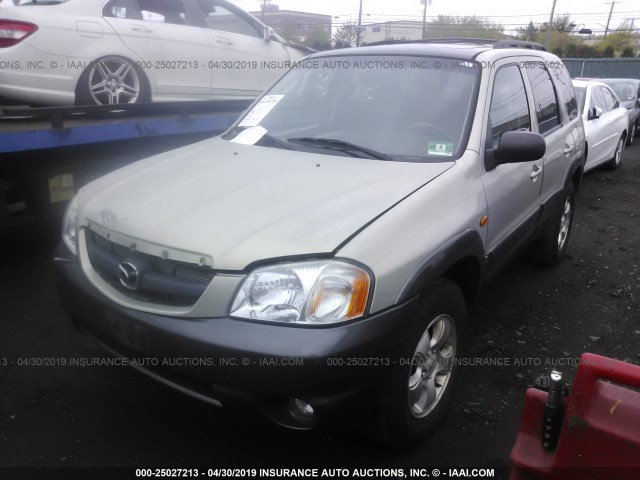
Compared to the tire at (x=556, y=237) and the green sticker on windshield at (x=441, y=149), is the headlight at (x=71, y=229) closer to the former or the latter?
the green sticker on windshield at (x=441, y=149)

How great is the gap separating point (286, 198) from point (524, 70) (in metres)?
2.28

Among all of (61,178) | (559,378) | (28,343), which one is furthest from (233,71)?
(559,378)

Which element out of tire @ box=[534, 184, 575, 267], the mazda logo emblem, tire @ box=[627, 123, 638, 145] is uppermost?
the mazda logo emblem

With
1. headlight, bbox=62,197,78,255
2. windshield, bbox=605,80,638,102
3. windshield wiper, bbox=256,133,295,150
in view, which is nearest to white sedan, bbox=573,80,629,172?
windshield, bbox=605,80,638,102

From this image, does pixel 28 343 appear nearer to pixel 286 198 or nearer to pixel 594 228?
pixel 286 198

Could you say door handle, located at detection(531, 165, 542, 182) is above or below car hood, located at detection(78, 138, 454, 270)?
below

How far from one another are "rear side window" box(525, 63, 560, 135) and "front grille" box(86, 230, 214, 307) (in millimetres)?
2782

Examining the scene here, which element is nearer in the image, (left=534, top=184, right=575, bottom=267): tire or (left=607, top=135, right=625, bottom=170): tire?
(left=534, top=184, right=575, bottom=267): tire

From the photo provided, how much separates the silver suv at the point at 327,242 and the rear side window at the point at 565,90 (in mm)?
1084

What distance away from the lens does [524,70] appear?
148 inches

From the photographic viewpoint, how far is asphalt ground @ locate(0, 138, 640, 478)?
8.33 feet

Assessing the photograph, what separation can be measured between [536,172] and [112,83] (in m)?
3.73

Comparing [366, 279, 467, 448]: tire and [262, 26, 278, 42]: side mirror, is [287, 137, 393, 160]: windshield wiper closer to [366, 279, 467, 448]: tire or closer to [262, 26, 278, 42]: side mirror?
[366, 279, 467, 448]: tire

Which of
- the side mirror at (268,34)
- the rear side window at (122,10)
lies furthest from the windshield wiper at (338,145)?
the side mirror at (268,34)
